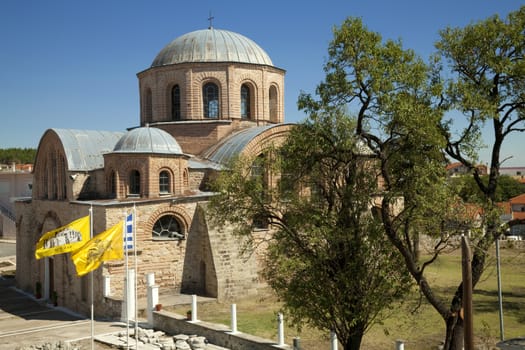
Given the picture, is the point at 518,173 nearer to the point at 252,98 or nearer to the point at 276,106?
the point at 276,106

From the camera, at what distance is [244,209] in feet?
38.7

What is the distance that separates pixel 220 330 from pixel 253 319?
8.10 ft

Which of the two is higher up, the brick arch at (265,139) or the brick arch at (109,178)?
the brick arch at (265,139)

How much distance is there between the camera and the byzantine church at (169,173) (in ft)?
63.5

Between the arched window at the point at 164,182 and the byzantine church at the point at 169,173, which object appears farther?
the arched window at the point at 164,182

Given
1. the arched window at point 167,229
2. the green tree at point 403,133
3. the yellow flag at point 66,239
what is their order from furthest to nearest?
the arched window at point 167,229
the yellow flag at point 66,239
the green tree at point 403,133

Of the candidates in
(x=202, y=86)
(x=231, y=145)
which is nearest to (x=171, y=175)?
(x=231, y=145)

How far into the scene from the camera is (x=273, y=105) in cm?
2672

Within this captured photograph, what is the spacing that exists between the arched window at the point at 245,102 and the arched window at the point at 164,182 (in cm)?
637

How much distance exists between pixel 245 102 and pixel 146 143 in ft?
22.7

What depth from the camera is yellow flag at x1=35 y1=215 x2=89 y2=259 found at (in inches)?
508

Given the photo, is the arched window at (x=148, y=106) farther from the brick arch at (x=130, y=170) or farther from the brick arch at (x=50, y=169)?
the brick arch at (x=130, y=170)

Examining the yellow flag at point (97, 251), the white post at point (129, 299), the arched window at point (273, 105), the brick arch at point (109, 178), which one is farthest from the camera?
the arched window at point (273, 105)

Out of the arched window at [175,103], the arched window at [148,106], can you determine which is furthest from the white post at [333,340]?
the arched window at [148,106]
